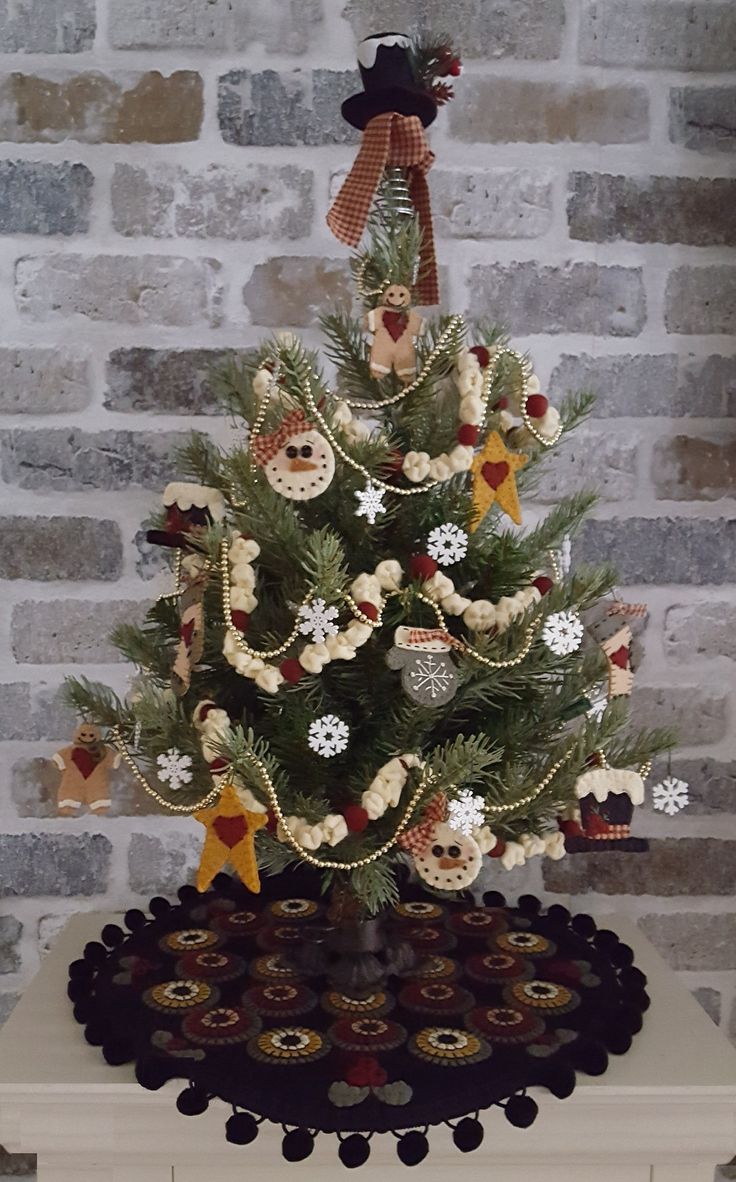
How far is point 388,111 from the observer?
2.48ft

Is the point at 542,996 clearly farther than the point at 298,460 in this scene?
Yes

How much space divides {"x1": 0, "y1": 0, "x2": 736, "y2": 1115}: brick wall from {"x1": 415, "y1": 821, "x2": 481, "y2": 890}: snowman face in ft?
1.55

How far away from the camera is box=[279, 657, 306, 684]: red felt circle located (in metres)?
0.68

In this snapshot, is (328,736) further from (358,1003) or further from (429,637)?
(358,1003)

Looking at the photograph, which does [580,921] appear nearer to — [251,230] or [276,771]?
[276,771]

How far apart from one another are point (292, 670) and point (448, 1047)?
30 cm

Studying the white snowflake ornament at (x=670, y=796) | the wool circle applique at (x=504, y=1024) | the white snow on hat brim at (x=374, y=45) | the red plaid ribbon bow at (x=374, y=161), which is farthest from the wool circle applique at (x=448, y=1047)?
the white snow on hat brim at (x=374, y=45)

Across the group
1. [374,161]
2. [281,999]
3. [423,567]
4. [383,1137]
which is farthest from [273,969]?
[374,161]

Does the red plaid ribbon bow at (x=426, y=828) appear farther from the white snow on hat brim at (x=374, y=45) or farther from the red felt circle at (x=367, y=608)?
the white snow on hat brim at (x=374, y=45)

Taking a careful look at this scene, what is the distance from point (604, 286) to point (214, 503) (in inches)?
21.8

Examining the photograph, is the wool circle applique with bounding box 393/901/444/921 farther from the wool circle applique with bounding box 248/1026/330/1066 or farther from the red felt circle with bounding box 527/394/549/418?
the red felt circle with bounding box 527/394/549/418

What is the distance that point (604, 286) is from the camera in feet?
3.48

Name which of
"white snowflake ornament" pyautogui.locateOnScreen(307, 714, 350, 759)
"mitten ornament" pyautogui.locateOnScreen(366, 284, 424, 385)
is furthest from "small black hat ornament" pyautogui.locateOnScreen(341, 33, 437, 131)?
"white snowflake ornament" pyautogui.locateOnScreen(307, 714, 350, 759)

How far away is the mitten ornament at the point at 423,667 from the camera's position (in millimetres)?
682
